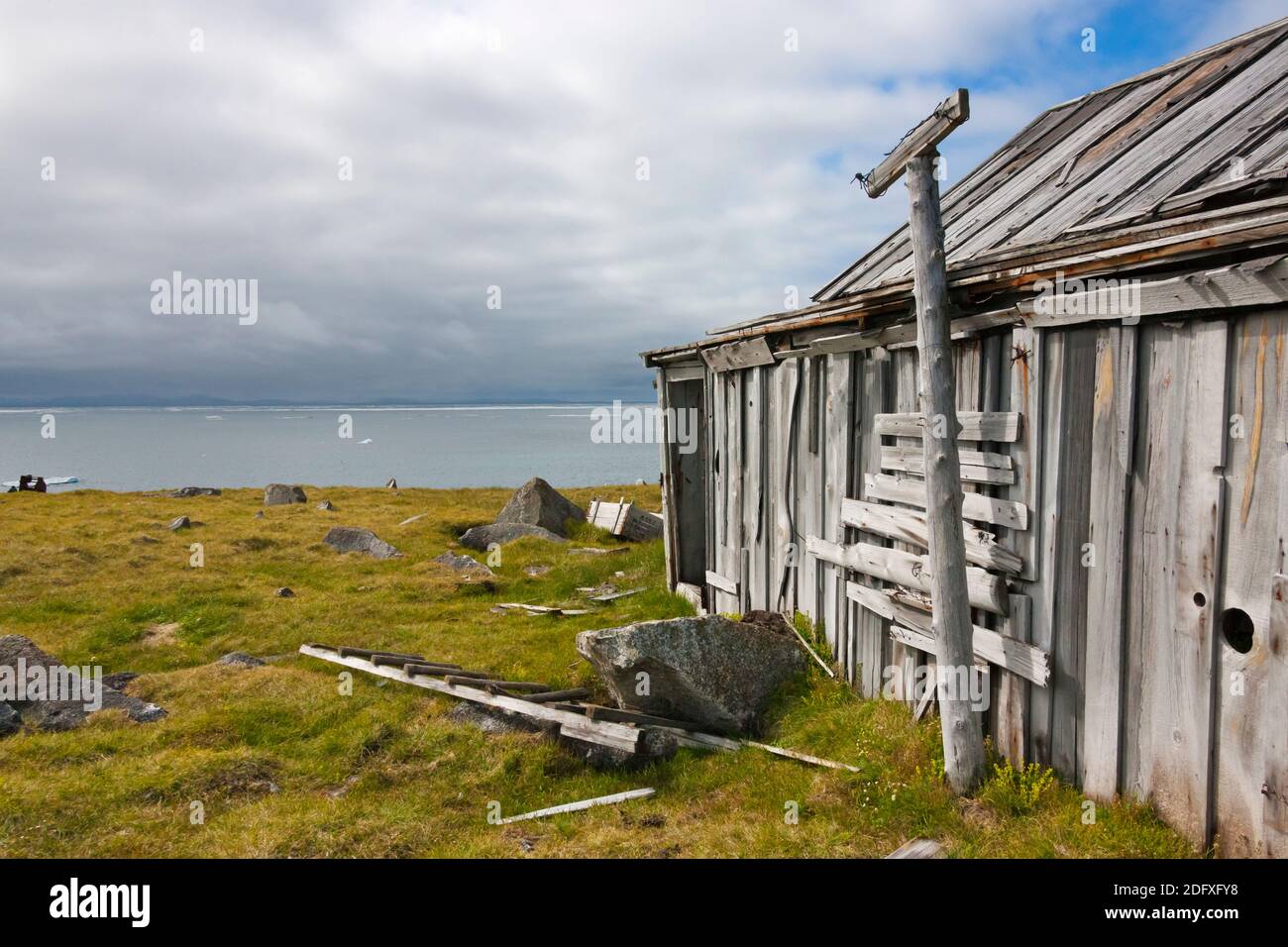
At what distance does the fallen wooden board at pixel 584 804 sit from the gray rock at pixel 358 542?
12658mm

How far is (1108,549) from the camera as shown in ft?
16.3

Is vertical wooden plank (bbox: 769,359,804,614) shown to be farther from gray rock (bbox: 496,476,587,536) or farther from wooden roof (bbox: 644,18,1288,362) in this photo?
gray rock (bbox: 496,476,587,536)

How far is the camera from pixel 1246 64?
22.8ft

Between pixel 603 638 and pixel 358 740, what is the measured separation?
9.24 ft

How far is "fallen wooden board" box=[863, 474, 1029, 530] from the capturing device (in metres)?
5.64

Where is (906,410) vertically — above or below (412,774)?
above

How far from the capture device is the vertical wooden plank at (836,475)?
8109mm

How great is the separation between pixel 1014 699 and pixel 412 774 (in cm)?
546

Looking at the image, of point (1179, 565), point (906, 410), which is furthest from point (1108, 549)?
point (906, 410)

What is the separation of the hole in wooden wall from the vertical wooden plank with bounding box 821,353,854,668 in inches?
155

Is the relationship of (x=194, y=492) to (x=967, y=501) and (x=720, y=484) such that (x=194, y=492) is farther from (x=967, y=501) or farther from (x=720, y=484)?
(x=967, y=501)

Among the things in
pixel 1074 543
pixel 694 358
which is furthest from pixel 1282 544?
pixel 694 358
